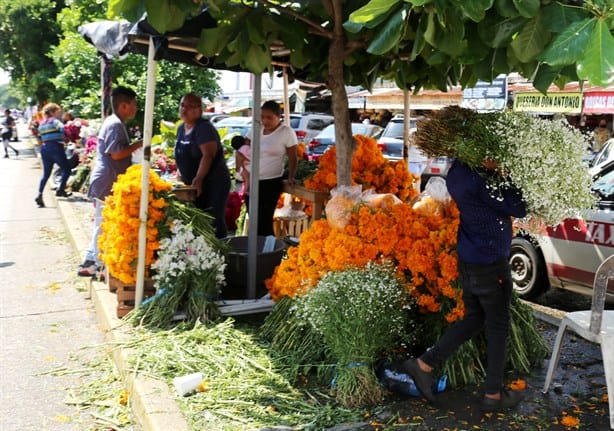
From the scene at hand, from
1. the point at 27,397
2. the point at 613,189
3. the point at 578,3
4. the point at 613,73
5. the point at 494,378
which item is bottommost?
the point at 27,397

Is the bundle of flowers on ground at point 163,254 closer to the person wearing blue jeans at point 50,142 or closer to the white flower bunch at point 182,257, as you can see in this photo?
the white flower bunch at point 182,257

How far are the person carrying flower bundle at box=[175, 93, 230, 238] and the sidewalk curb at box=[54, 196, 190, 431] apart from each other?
1.41 metres

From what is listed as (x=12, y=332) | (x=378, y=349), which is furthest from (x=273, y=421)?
(x=12, y=332)

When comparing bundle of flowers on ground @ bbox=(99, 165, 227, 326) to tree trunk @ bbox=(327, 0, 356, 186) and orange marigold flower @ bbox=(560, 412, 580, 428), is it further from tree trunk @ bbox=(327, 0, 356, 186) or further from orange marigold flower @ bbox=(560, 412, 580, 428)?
orange marigold flower @ bbox=(560, 412, 580, 428)

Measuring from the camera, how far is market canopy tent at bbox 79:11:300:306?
4844mm

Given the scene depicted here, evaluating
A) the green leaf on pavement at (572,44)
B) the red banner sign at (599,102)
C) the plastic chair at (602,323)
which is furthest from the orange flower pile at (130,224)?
the red banner sign at (599,102)

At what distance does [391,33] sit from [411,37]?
115 cm

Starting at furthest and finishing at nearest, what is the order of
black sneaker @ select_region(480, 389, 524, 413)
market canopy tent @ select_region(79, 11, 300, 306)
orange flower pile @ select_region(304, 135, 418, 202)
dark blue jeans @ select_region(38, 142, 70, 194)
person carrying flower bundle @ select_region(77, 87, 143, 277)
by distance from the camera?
dark blue jeans @ select_region(38, 142, 70, 194)
person carrying flower bundle @ select_region(77, 87, 143, 277)
orange flower pile @ select_region(304, 135, 418, 202)
market canopy tent @ select_region(79, 11, 300, 306)
black sneaker @ select_region(480, 389, 524, 413)

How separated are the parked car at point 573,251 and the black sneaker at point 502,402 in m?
2.01

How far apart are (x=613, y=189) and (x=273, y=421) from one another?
4.08 m

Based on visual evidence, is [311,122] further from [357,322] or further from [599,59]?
[599,59]

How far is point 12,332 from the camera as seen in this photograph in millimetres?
5820

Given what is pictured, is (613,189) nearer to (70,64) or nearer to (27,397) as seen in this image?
(27,397)

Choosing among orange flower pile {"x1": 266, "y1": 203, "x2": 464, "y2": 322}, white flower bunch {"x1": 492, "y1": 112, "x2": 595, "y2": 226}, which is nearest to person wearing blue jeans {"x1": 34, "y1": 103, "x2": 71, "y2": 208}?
orange flower pile {"x1": 266, "y1": 203, "x2": 464, "y2": 322}
